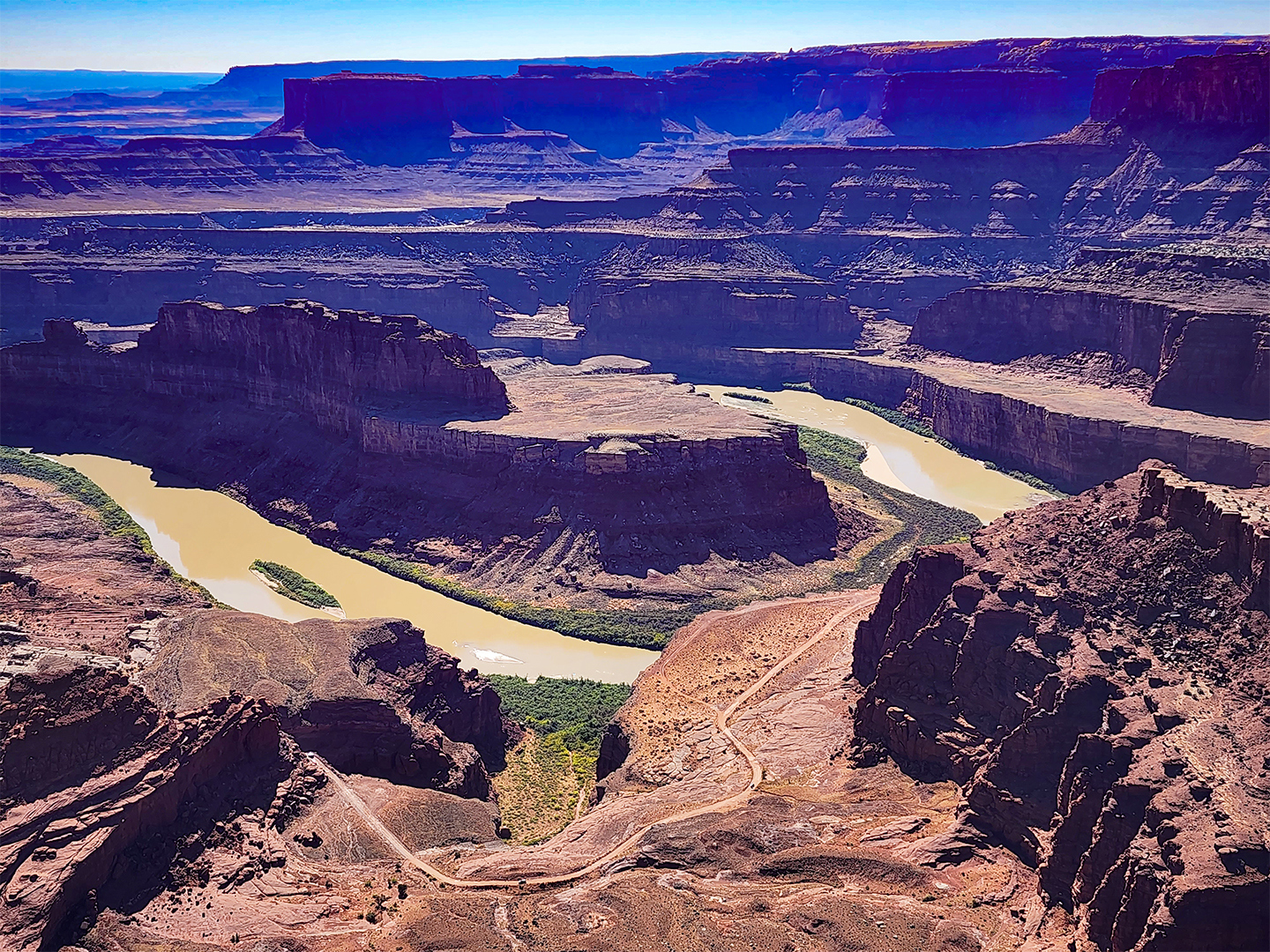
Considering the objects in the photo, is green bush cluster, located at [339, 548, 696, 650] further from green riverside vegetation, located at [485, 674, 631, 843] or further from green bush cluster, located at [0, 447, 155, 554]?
green bush cluster, located at [0, 447, 155, 554]

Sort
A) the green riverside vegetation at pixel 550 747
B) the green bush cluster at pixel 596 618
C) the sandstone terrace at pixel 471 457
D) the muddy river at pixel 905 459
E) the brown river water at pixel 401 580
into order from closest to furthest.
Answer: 1. the green riverside vegetation at pixel 550 747
2. the brown river water at pixel 401 580
3. the green bush cluster at pixel 596 618
4. the sandstone terrace at pixel 471 457
5. the muddy river at pixel 905 459

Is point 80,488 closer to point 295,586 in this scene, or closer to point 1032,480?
point 295,586

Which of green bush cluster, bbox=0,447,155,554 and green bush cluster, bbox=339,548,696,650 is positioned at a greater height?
green bush cluster, bbox=0,447,155,554

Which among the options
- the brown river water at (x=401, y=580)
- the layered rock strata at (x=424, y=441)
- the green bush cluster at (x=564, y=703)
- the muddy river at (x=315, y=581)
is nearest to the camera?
the green bush cluster at (x=564, y=703)

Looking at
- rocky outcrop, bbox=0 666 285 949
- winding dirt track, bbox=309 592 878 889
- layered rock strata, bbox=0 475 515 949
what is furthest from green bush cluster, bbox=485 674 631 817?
rocky outcrop, bbox=0 666 285 949

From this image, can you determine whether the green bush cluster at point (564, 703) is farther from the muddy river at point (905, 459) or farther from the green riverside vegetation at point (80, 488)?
the muddy river at point (905, 459)

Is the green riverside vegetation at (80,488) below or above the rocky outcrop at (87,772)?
below

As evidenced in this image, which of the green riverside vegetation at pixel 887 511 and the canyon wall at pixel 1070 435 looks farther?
the canyon wall at pixel 1070 435

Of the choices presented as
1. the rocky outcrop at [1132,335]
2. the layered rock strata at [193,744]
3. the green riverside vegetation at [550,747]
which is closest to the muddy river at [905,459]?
the rocky outcrop at [1132,335]
